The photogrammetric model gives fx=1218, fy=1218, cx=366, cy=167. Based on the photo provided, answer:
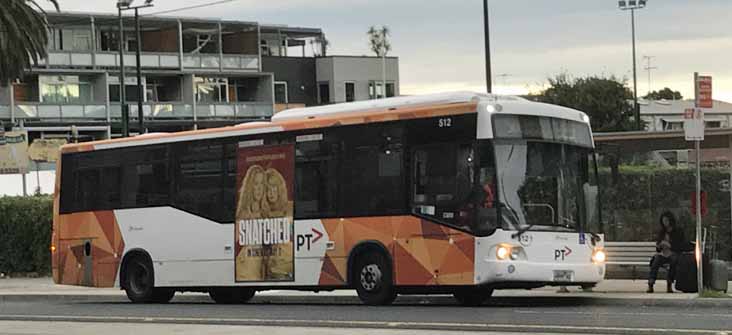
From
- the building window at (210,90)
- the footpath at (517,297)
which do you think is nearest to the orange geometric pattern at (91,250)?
the footpath at (517,297)

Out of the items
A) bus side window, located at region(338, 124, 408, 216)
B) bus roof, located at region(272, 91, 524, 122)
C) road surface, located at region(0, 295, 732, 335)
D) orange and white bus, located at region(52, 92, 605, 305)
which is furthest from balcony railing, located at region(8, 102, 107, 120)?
bus side window, located at region(338, 124, 408, 216)

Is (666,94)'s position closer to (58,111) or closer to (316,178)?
(58,111)

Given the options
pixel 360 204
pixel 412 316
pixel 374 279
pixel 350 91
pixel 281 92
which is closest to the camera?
pixel 412 316

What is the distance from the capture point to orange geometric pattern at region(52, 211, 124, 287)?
24.7 metres

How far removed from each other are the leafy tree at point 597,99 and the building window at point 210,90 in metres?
24.5

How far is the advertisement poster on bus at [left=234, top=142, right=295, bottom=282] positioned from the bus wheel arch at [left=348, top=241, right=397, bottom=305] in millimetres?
1544

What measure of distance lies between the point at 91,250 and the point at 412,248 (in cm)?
866

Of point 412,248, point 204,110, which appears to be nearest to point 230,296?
point 412,248

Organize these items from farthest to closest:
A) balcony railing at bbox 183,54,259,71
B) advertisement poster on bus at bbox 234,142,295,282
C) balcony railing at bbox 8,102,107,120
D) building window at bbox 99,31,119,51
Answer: balcony railing at bbox 183,54,259,71 → building window at bbox 99,31,119,51 → balcony railing at bbox 8,102,107,120 → advertisement poster on bus at bbox 234,142,295,282

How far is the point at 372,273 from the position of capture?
66.0 ft

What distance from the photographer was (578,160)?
19.6 meters

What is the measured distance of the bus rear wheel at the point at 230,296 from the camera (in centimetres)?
2370

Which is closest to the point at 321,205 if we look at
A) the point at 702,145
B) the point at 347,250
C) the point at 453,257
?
the point at 347,250

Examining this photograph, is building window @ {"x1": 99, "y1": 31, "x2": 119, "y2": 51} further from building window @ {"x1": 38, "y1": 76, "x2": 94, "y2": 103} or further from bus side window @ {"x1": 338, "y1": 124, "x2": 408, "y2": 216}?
bus side window @ {"x1": 338, "y1": 124, "x2": 408, "y2": 216}
